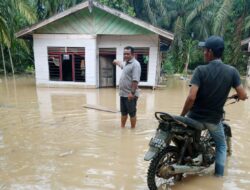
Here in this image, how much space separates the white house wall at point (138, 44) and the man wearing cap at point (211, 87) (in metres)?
9.83

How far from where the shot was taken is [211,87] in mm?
3135

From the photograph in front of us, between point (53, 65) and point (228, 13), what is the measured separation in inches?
584

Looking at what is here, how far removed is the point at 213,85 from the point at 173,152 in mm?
934

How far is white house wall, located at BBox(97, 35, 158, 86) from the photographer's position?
1297cm

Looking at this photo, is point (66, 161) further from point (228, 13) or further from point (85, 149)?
point (228, 13)

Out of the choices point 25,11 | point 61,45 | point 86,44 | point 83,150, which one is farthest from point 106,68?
point 83,150

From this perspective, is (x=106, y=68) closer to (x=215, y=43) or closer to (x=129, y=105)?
(x=129, y=105)

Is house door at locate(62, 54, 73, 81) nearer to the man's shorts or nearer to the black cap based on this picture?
the man's shorts

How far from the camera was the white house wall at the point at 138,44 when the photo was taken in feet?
42.6

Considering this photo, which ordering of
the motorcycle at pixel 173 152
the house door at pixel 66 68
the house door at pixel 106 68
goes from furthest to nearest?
the house door at pixel 106 68 < the house door at pixel 66 68 < the motorcycle at pixel 173 152

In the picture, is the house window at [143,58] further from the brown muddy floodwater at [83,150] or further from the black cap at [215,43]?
the black cap at [215,43]

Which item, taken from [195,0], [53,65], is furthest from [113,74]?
[195,0]

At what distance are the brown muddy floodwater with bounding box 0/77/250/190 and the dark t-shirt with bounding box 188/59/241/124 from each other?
98cm

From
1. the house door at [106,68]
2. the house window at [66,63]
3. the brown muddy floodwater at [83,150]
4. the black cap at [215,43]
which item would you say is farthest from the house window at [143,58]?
the black cap at [215,43]
